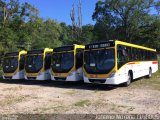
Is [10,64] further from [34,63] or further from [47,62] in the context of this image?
[47,62]

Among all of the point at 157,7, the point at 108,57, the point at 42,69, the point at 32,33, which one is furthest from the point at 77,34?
the point at 108,57

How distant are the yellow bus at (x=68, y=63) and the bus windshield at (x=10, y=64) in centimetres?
422

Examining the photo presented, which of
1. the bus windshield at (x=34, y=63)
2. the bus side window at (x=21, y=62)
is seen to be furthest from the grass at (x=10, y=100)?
the bus side window at (x=21, y=62)

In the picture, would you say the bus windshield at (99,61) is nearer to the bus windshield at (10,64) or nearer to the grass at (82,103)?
the grass at (82,103)

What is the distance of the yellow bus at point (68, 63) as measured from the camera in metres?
18.7

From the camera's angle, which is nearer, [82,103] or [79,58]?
[82,103]

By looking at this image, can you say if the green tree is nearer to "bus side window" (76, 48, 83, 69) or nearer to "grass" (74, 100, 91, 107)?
"bus side window" (76, 48, 83, 69)

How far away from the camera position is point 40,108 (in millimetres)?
11195

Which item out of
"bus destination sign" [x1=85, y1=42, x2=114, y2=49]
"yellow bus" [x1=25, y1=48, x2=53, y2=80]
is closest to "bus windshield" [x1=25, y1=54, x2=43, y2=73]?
"yellow bus" [x1=25, y1=48, x2=53, y2=80]

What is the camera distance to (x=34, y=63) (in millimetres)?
21203

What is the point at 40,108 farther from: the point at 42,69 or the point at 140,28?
the point at 140,28

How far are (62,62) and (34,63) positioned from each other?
9.79ft

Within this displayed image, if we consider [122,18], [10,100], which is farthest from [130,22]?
[10,100]

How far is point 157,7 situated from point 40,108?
38761 mm
